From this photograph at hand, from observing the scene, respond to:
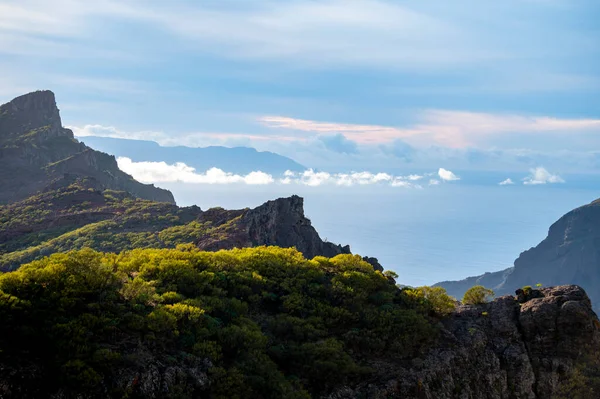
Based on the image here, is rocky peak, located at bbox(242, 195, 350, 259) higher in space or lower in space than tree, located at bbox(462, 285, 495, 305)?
higher

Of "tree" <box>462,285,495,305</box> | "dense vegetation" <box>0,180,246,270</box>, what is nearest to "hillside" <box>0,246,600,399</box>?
"tree" <box>462,285,495,305</box>

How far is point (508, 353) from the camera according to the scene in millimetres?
26531

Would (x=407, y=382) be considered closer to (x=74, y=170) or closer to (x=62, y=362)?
(x=62, y=362)

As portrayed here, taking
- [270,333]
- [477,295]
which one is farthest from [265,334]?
[477,295]

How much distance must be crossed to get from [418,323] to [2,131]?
208m

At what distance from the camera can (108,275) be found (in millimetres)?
23500

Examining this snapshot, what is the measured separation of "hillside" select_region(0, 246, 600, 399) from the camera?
722 inches

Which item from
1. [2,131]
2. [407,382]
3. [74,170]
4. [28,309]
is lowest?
[407,382]

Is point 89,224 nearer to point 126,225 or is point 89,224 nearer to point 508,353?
point 126,225

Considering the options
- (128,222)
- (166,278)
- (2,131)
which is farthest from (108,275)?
(2,131)

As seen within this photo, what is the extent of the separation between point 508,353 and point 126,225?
10421cm

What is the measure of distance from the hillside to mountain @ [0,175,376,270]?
36646mm

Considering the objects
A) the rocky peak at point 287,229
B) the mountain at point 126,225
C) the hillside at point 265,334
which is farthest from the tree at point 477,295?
the rocky peak at point 287,229

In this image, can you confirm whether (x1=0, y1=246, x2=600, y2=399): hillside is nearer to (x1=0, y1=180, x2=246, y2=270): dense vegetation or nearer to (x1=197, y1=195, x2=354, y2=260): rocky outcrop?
(x1=197, y1=195, x2=354, y2=260): rocky outcrop
